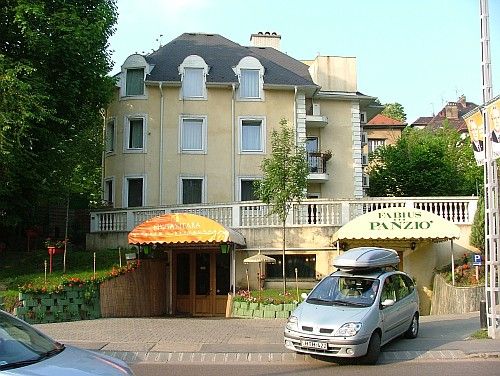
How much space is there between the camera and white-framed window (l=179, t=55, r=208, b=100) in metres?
31.4

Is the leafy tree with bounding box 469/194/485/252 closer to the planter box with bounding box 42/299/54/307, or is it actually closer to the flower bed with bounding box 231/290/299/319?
the flower bed with bounding box 231/290/299/319

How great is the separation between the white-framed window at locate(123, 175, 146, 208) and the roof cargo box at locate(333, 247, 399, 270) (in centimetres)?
1974

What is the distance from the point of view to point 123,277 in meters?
19.0

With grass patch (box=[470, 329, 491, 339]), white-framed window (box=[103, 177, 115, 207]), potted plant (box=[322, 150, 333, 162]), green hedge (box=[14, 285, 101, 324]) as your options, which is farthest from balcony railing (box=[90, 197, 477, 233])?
potted plant (box=[322, 150, 333, 162])

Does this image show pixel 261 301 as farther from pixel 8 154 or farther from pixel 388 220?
pixel 8 154

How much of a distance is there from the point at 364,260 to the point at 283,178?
7642 millimetres

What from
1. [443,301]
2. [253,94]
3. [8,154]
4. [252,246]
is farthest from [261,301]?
[253,94]

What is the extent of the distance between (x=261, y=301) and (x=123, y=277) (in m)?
4.61

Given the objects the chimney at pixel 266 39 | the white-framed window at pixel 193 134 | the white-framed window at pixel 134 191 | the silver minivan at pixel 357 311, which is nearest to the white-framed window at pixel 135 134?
the white-framed window at pixel 134 191

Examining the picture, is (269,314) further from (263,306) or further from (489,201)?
(489,201)

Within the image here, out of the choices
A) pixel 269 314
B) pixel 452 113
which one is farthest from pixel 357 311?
pixel 452 113

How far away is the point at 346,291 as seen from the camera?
38.9 ft

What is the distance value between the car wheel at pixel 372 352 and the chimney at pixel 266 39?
101 ft

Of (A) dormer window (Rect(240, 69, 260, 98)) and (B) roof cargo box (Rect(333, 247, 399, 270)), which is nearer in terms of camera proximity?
(B) roof cargo box (Rect(333, 247, 399, 270))
